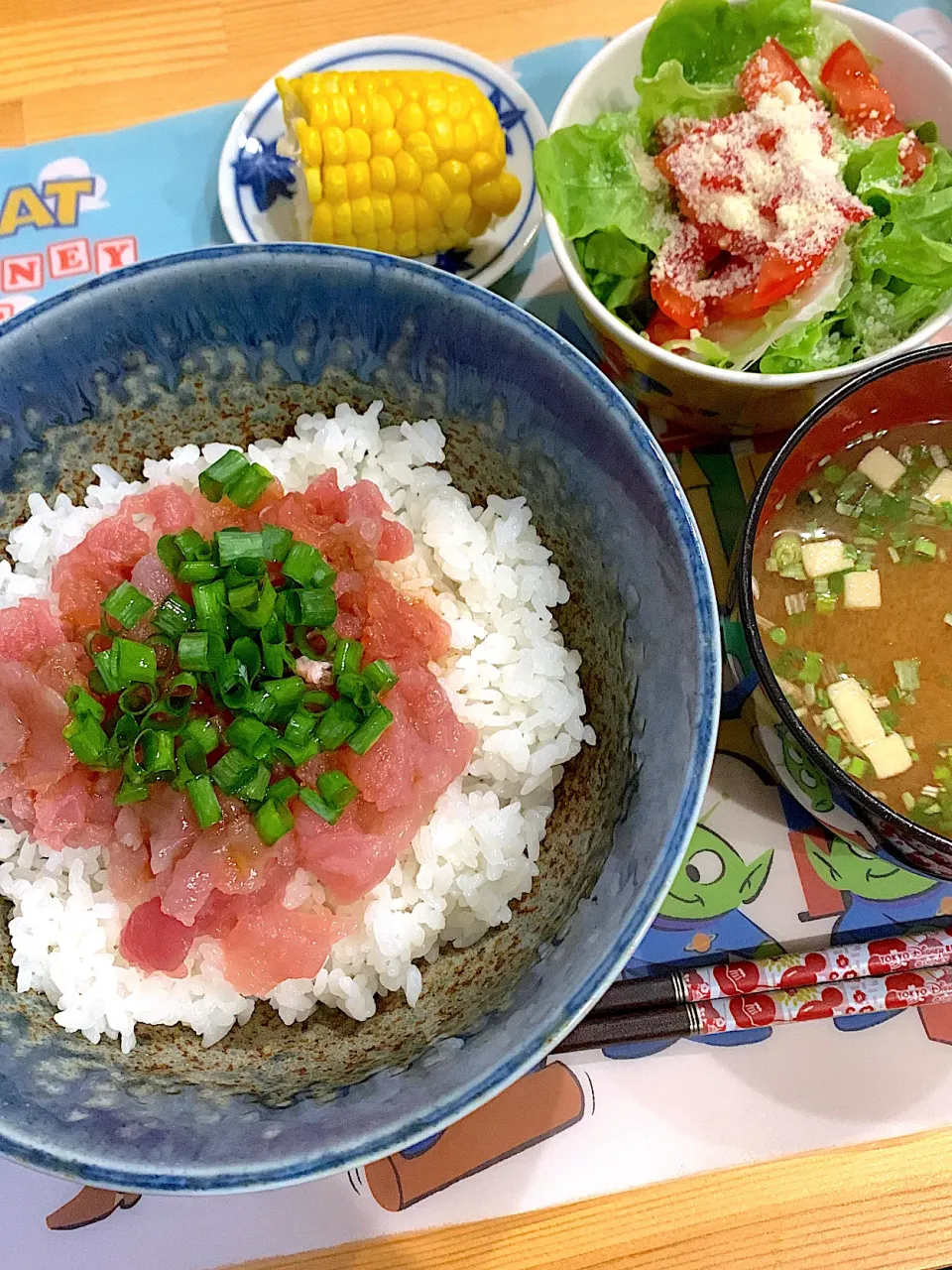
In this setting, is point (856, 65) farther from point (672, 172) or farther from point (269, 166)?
point (269, 166)

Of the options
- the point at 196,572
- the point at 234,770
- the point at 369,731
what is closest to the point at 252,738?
the point at 234,770

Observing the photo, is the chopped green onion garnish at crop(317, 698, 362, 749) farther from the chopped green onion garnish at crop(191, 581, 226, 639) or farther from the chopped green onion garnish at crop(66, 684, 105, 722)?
the chopped green onion garnish at crop(66, 684, 105, 722)

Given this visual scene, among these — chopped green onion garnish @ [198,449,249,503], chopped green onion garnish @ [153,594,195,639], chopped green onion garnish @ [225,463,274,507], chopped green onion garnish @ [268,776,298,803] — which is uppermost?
chopped green onion garnish @ [198,449,249,503]

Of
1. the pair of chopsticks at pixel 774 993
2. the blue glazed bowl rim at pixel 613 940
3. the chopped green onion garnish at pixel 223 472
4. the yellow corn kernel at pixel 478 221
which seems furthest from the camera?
the yellow corn kernel at pixel 478 221

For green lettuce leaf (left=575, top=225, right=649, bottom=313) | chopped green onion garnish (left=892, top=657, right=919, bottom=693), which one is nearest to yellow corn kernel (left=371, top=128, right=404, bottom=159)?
green lettuce leaf (left=575, top=225, right=649, bottom=313)

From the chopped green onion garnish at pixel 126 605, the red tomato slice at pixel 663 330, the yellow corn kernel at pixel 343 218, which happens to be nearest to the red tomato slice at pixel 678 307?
the red tomato slice at pixel 663 330

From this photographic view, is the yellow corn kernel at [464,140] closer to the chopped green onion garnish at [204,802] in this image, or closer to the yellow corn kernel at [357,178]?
the yellow corn kernel at [357,178]
